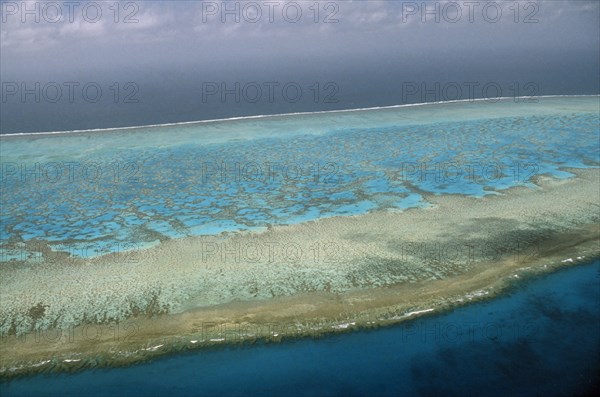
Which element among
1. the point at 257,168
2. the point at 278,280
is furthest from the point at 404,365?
the point at 257,168

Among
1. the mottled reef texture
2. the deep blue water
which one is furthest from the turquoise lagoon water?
the deep blue water

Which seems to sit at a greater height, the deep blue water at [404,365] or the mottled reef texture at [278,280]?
the mottled reef texture at [278,280]

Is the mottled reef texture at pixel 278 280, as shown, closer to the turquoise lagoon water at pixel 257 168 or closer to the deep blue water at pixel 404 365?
the deep blue water at pixel 404 365

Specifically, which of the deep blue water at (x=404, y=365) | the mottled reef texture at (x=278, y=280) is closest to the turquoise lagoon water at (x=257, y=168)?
the mottled reef texture at (x=278, y=280)

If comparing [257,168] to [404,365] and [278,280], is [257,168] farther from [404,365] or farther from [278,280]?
[404,365]

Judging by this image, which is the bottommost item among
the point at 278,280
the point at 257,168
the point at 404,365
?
the point at 404,365

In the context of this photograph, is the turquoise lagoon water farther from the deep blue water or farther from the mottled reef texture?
the deep blue water

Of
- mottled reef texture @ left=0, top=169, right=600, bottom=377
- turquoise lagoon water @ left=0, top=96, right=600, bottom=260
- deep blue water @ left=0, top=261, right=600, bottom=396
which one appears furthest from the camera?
turquoise lagoon water @ left=0, top=96, right=600, bottom=260
